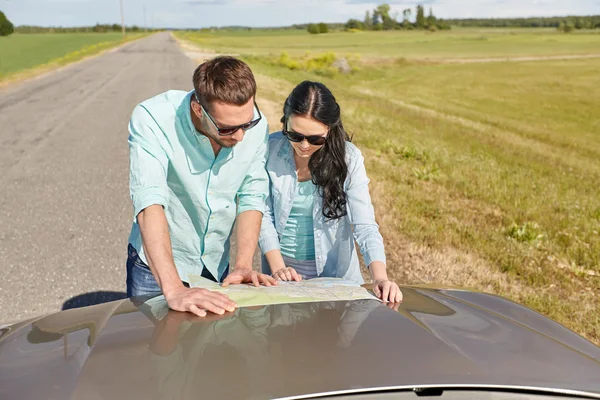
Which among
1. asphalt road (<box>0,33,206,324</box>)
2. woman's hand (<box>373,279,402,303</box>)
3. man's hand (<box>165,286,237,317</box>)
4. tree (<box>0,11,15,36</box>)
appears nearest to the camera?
man's hand (<box>165,286,237,317</box>)

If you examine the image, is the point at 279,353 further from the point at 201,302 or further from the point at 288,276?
the point at 288,276

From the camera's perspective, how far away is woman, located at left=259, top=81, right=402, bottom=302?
3.03 m

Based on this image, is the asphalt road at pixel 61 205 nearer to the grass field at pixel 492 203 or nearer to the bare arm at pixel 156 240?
the bare arm at pixel 156 240

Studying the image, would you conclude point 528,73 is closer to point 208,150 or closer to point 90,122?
point 90,122

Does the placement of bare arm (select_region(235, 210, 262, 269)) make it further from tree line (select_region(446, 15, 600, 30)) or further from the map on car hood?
tree line (select_region(446, 15, 600, 30))

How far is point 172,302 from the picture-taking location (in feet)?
6.70

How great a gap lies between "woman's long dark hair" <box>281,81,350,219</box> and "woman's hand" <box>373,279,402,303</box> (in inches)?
35.2

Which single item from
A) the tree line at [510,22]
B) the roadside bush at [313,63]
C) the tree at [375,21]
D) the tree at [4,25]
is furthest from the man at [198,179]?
the tree line at [510,22]

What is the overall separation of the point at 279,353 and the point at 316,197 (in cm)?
168

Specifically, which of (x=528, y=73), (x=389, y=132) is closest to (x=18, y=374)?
(x=389, y=132)

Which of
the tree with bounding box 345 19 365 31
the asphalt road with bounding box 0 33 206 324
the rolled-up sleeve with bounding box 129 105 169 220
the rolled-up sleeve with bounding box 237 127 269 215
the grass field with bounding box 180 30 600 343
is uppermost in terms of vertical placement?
the tree with bounding box 345 19 365 31

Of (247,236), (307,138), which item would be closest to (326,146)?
(307,138)

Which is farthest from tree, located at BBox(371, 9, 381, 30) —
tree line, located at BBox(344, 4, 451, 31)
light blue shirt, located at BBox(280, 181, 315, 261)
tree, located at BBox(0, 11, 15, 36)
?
light blue shirt, located at BBox(280, 181, 315, 261)

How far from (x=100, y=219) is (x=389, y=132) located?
918cm
